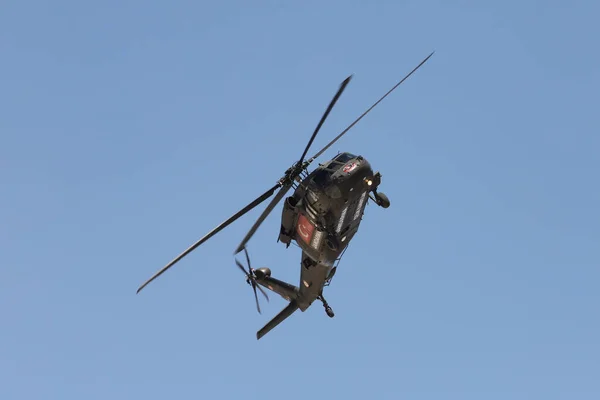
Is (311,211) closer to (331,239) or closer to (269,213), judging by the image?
(331,239)

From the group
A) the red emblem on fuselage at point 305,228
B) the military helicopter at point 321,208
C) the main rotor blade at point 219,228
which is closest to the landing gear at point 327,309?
the military helicopter at point 321,208

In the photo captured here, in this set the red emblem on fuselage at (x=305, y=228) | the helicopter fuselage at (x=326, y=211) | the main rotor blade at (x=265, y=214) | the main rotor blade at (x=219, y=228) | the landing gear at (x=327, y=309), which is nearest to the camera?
the main rotor blade at (x=265, y=214)

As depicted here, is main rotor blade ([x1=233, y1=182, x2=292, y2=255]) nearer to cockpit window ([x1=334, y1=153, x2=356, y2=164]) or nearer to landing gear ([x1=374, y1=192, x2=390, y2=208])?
cockpit window ([x1=334, y1=153, x2=356, y2=164])

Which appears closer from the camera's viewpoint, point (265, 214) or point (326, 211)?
point (265, 214)

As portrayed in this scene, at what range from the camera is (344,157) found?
37.4 metres

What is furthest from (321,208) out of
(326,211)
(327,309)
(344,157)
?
(327,309)

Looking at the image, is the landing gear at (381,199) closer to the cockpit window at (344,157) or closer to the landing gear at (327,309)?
the cockpit window at (344,157)

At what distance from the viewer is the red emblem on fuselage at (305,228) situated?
38050 mm

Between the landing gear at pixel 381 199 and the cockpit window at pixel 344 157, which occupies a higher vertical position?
the cockpit window at pixel 344 157

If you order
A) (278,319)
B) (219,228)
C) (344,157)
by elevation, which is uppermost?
(344,157)

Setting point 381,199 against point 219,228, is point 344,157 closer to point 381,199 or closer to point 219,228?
point 381,199

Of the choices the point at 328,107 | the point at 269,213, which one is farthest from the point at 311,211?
the point at 328,107

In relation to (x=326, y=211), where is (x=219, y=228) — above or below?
above

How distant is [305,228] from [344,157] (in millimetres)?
4020
